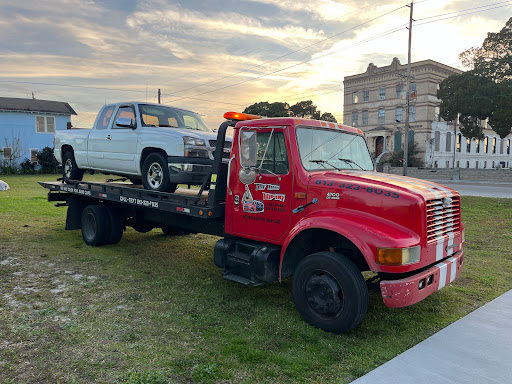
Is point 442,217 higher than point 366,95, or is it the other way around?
point 366,95

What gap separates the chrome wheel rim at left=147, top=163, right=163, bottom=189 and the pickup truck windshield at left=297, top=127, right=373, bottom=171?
273 cm

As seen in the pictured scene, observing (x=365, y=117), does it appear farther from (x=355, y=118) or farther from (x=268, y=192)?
(x=268, y=192)

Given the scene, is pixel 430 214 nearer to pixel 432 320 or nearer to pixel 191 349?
pixel 432 320

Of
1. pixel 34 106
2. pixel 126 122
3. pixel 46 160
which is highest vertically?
pixel 34 106

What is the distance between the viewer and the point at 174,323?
15.1 feet

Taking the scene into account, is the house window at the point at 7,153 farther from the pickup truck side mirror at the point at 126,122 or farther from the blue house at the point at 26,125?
the pickup truck side mirror at the point at 126,122

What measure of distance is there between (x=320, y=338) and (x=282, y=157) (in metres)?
2.10

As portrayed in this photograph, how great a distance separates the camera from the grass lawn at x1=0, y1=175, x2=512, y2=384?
3.62 meters

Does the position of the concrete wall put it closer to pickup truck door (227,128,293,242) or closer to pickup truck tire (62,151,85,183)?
pickup truck tire (62,151,85,183)

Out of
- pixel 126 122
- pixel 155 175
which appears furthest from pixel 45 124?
pixel 155 175

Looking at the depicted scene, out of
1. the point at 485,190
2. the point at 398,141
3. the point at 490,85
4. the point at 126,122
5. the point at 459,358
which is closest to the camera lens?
the point at 459,358

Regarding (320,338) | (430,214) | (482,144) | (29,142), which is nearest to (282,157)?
(430,214)

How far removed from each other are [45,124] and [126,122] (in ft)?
119

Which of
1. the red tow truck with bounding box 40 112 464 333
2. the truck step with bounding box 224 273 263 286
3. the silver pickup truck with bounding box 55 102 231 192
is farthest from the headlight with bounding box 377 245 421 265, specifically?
the silver pickup truck with bounding box 55 102 231 192
